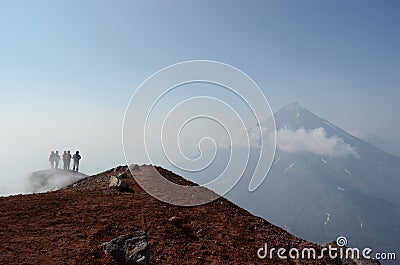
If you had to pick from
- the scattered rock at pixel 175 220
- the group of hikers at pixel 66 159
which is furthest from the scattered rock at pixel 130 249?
the group of hikers at pixel 66 159

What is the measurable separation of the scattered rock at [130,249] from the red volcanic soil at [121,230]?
31cm

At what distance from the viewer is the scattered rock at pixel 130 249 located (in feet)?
34.8

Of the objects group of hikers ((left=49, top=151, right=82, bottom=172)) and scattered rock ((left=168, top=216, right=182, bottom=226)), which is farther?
group of hikers ((left=49, top=151, right=82, bottom=172))

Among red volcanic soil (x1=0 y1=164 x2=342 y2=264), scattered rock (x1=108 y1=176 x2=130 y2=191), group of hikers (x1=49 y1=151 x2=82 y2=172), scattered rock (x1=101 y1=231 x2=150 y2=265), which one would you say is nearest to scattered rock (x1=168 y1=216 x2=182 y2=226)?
red volcanic soil (x1=0 y1=164 x2=342 y2=264)

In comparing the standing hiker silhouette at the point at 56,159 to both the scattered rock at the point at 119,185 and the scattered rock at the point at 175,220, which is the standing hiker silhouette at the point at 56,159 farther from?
the scattered rock at the point at 175,220

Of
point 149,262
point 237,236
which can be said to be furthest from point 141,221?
point 237,236

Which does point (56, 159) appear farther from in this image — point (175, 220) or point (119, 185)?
point (175, 220)

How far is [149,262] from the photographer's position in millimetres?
11328

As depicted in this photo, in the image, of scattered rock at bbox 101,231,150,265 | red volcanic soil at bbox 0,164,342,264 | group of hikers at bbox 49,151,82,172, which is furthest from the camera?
group of hikers at bbox 49,151,82,172

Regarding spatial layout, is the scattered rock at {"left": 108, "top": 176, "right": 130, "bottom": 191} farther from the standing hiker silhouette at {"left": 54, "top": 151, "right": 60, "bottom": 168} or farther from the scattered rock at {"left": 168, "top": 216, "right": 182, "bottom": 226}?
the standing hiker silhouette at {"left": 54, "top": 151, "right": 60, "bottom": 168}

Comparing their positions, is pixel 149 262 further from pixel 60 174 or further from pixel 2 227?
pixel 60 174

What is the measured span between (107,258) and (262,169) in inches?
293

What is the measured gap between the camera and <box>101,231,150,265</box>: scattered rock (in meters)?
10.6

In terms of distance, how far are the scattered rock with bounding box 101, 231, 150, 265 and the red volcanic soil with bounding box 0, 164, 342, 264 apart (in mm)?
313
